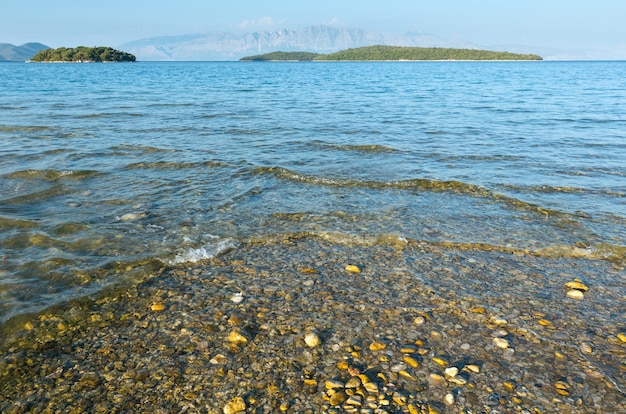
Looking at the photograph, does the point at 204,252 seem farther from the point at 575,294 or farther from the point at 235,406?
the point at 575,294

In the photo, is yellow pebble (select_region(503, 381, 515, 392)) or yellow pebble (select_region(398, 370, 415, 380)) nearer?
yellow pebble (select_region(503, 381, 515, 392))

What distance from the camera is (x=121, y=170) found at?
43.5 feet

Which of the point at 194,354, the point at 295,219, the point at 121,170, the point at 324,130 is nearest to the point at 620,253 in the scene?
the point at 295,219

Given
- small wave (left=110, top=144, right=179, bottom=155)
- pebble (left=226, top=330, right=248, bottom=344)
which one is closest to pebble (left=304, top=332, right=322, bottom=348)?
pebble (left=226, top=330, right=248, bottom=344)

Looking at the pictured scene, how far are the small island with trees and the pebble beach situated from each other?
684ft

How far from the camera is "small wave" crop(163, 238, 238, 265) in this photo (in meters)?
7.65

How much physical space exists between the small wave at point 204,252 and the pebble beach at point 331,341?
25 centimetres

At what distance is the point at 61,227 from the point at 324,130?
14.0 m

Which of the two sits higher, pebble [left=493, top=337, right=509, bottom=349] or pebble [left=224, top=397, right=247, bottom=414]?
pebble [left=224, top=397, right=247, bottom=414]

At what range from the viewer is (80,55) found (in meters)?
182

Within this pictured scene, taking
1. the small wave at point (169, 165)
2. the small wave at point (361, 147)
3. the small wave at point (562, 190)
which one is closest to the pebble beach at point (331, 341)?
the small wave at point (562, 190)

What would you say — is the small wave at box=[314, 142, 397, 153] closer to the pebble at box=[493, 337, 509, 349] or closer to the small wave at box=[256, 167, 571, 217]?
the small wave at box=[256, 167, 571, 217]

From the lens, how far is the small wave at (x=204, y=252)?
7.65m

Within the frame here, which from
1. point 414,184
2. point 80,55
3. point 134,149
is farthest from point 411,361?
point 80,55
